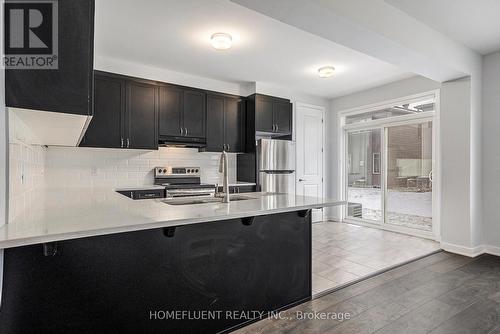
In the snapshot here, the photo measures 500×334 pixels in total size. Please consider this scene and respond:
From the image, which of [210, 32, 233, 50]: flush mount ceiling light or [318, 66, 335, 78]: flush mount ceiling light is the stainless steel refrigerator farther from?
[210, 32, 233, 50]: flush mount ceiling light

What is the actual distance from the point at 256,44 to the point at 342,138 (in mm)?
3093

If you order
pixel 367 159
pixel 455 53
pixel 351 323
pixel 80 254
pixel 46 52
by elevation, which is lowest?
pixel 351 323

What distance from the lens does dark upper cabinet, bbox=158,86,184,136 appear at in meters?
3.99

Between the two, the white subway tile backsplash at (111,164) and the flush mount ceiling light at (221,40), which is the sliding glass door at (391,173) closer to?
the white subway tile backsplash at (111,164)

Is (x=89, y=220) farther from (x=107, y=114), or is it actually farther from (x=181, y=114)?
(x=181, y=114)

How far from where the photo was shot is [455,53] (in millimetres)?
3215

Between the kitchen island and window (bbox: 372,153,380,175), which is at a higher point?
window (bbox: 372,153,380,175)

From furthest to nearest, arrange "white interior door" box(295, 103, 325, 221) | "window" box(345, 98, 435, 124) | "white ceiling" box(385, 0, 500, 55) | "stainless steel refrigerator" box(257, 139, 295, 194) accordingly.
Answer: "white interior door" box(295, 103, 325, 221), "stainless steel refrigerator" box(257, 139, 295, 194), "window" box(345, 98, 435, 124), "white ceiling" box(385, 0, 500, 55)

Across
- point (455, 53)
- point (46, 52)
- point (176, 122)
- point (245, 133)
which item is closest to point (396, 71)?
A: point (455, 53)

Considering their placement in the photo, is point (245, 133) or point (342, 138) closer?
point (245, 133)

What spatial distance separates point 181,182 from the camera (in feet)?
14.2

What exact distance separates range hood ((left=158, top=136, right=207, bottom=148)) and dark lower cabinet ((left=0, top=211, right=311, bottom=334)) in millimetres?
2516

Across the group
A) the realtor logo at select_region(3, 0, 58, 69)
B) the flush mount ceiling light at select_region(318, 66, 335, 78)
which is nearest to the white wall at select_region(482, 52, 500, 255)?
the flush mount ceiling light at select_region(318, 66, 335, 78)

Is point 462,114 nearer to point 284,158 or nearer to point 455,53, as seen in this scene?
point 455,53
